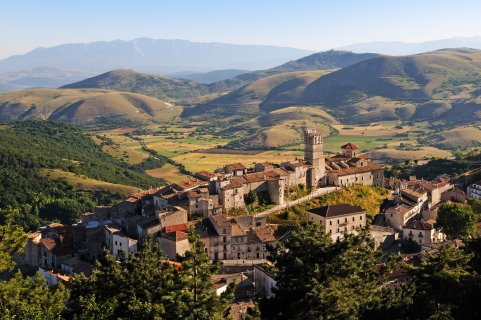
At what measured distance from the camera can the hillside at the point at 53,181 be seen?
11762 cm

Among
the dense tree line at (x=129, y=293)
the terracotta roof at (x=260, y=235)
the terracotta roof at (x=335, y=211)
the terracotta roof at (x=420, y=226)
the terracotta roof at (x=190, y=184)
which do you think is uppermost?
the dense tree line at (x=129, y=293)

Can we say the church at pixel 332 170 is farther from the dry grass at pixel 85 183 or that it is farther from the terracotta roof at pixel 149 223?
the dry grass at pixel 85 183

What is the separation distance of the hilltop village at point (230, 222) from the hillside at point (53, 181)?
1288 inches

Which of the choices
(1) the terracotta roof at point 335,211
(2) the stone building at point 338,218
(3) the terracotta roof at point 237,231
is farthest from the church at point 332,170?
(3) the terracotta roof at point 237,231

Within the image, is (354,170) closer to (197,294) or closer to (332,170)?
(332,170)

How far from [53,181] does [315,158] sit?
77383 millimetres

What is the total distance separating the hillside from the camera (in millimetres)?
117625

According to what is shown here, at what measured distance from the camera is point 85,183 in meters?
140

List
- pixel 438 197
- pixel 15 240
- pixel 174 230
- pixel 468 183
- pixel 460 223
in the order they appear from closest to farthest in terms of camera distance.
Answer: pixel 15 240 < pixel 174 230 < pixel 460 223 < pixel 438 197 < pixel 468 183

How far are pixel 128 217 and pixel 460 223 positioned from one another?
148 feet

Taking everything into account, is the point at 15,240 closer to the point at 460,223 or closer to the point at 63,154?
the point at 460,223

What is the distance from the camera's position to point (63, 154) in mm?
174625

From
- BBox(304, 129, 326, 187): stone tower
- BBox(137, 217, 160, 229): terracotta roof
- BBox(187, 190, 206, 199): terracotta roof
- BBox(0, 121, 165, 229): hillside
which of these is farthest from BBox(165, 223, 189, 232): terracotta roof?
BBox(0, 121, 165, 229): hillside

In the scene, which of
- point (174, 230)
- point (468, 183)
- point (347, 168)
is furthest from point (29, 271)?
point (468, 183)
